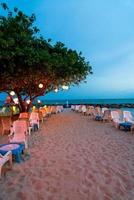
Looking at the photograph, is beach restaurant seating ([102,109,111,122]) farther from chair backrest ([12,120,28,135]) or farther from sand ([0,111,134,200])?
chair backrest ([12,120,28,135])

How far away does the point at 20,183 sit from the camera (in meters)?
5.38

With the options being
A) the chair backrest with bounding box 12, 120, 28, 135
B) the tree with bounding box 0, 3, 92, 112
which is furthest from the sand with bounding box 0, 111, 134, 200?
the tree with bounding box 0, 3, 92, 112

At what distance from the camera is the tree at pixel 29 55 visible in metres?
11.6

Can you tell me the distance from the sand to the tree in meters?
4.38

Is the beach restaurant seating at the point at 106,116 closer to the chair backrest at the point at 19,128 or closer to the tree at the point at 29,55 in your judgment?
the tree at the point at 29,55

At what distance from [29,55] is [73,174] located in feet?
23.4

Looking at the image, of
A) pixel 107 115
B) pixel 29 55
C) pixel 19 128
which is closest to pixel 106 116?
pixel 107 115

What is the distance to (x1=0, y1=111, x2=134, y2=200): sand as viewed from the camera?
477cm

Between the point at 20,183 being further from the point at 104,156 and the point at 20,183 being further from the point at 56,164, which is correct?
the point at 104,156

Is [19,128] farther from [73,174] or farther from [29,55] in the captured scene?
[73,174]

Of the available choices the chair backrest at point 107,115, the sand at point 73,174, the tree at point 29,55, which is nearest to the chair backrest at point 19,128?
the sand at point 73,174

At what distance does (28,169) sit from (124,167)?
2.32 m

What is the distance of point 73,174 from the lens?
19.3 feet

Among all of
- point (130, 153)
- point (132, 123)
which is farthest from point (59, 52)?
point (130, 153)
